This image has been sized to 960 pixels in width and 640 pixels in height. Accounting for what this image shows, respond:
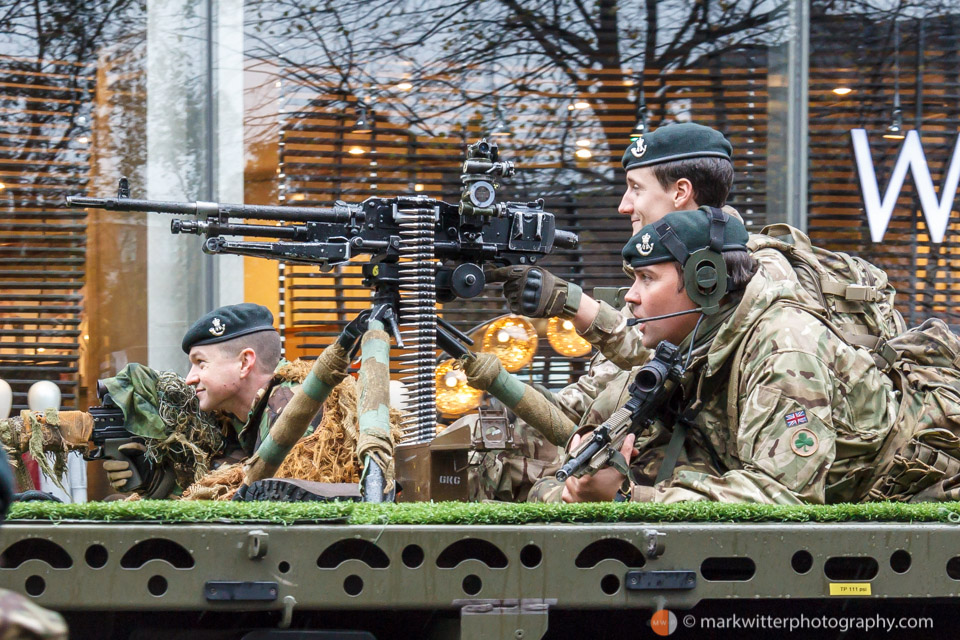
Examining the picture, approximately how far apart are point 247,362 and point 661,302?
7.41ft

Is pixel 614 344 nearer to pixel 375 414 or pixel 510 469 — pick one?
pixel 510 469

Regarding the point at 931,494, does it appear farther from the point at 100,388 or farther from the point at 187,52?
the point at 187,52

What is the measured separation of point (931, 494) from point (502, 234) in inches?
58.6

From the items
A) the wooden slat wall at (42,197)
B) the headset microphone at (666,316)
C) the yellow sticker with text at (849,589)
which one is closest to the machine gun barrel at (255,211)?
the headset microphone at (666,316)

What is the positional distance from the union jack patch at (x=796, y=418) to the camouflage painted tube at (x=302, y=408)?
1.30 m

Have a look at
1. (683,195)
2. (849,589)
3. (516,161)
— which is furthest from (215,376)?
(849,589)

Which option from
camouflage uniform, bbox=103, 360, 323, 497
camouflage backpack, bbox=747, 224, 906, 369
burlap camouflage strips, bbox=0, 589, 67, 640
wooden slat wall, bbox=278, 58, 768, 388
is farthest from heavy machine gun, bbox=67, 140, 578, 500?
wooden slat wall, bbox=278, 58, 768, 388

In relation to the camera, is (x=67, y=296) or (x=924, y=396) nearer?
(x=924, y=396)

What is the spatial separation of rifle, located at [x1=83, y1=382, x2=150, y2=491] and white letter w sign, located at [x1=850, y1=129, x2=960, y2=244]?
14.2 ft

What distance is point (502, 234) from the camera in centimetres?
383

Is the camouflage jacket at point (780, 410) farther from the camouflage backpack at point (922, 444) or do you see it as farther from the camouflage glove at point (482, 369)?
the camouflage glove at point (482, 369)

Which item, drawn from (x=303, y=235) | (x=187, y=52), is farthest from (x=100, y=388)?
(x=187, y=52)

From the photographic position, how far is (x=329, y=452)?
430 centimetres

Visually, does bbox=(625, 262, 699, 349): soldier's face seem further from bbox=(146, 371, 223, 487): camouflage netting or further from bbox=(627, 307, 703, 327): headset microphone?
bbox=(146, 371, 223, 487): camouflage netting
